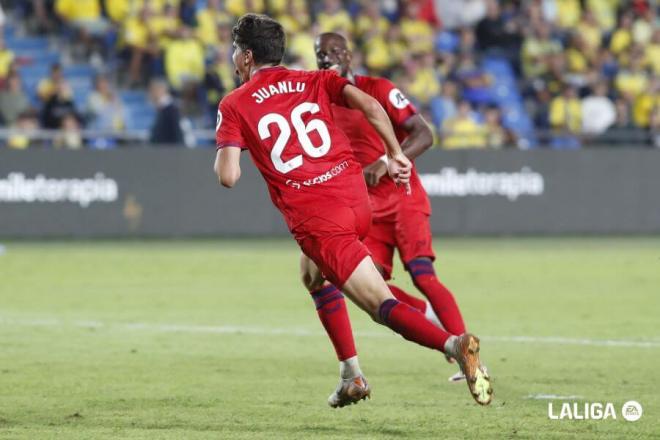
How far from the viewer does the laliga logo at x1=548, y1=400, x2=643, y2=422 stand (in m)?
7.32

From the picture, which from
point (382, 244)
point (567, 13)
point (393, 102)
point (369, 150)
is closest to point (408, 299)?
point (382, 244)

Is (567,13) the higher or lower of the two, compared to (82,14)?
lower

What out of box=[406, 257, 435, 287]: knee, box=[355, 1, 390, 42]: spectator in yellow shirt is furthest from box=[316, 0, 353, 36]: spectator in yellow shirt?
box=[406, 257, 435, 287]: knee

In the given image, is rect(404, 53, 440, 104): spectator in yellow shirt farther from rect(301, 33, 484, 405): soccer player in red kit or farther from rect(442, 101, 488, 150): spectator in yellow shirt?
rect(301, 33, 484, 405): soccer player in red kit

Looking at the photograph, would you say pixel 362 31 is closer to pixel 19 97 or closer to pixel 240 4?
pixel 240 4

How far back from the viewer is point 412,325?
23.0ft

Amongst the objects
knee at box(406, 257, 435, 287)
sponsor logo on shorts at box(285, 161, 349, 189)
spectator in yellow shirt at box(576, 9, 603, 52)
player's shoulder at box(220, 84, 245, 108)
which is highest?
player's shoulder at box(220, 84, 245, 108)

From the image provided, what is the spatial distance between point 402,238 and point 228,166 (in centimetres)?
239

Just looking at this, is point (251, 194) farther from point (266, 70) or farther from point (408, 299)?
point (266, 70)

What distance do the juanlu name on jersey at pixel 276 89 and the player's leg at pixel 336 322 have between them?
1.07 metres

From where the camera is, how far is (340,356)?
786 cm

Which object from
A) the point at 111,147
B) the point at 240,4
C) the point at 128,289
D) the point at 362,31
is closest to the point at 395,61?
the point at 362,31

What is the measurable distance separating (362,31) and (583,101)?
158 inches

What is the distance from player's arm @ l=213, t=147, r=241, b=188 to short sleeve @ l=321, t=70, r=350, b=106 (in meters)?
0.59
